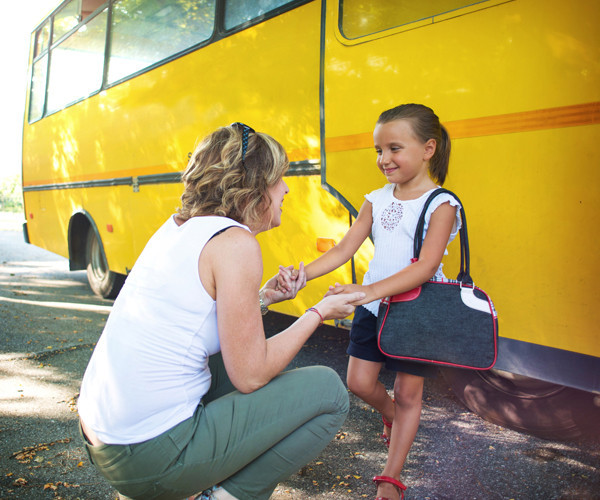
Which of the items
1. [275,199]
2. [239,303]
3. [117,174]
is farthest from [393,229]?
[117,174]

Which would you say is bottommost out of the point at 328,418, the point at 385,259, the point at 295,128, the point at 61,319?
the point at 61,319

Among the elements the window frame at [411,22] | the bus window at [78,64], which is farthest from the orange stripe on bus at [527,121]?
the bus window at [78,64]

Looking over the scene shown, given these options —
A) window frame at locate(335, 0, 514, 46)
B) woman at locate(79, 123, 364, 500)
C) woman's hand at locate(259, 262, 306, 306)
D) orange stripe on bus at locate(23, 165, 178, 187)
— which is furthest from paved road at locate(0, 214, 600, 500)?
window frame at locate(335, 0, 514, 46)

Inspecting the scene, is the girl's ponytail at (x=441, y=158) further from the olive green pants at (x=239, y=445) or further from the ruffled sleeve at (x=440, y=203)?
the olive green pants at (x=239, y=445)

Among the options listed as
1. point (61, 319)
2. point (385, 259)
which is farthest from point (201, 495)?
point (61, 319)

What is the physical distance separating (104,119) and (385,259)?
13.8 feet

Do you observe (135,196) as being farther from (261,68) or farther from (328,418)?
(328,418)

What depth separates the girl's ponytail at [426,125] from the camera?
2043 millimetres

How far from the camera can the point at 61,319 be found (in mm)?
5141

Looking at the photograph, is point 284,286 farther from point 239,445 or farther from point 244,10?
point 244,10

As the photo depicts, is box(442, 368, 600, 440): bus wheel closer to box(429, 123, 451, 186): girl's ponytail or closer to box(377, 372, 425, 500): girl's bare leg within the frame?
box(377, 372, 425, 500): girl's bare leg

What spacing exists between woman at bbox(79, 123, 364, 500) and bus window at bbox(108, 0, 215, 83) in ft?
8.77

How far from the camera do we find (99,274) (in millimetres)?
6395

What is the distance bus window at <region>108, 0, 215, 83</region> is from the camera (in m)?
4.02
